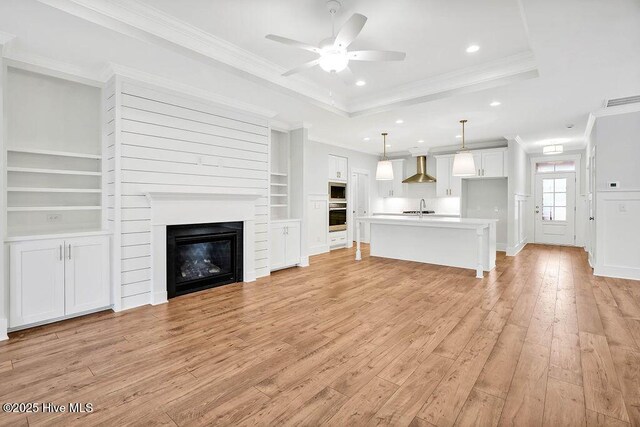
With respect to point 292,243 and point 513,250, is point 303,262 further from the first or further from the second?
point 513,250

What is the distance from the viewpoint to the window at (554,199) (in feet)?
27.5

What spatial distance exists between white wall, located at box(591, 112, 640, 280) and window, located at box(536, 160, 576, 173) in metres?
3.88

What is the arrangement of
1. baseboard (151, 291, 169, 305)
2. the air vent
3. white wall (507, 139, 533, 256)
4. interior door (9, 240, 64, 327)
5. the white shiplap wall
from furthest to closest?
white wall (507, 139, 533, 256) → the air vent → baseboard (151, 291, 169, 305) → the white shiplap wall → interior door (9, 240, 64, 327)

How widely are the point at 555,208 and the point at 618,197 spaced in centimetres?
399

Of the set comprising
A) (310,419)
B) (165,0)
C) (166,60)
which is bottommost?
(310,419)

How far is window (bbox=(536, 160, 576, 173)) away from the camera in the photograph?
832 cm

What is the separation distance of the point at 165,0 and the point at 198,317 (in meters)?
3.14

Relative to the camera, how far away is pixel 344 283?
4.71 m

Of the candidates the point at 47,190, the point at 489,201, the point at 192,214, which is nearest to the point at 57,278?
the point at 47,190

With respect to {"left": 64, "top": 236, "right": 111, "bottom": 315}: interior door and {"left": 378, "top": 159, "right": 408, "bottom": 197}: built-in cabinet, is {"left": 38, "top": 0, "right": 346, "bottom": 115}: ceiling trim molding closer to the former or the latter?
{"left": 64, "top": 236, "right": 111, "bottom": 315}: interior door

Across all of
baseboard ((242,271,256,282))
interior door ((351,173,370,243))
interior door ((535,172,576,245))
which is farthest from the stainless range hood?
baseboard ((242,271,256,282))

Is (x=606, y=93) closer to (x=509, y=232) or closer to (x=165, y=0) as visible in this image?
(x=509, y=232)

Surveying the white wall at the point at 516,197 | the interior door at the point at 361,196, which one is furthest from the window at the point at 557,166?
the interior door at the point at 361,196

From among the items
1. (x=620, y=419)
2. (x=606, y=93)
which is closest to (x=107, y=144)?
(x=620, y=419)
